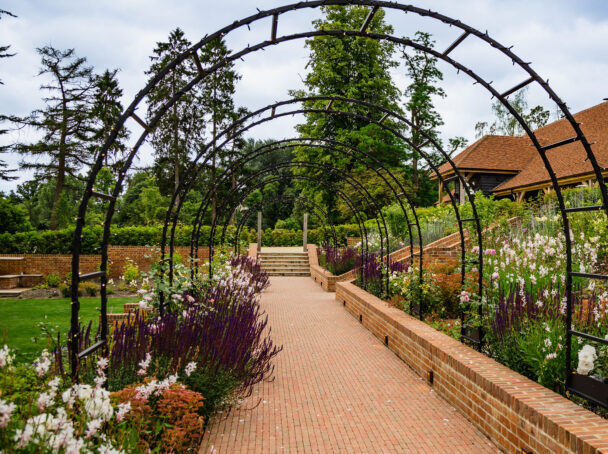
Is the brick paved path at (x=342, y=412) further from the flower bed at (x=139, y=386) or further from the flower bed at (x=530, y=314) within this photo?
the flower bed at (x=530, y=314)

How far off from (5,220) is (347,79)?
64.5 ft

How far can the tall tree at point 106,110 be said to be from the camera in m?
26.8

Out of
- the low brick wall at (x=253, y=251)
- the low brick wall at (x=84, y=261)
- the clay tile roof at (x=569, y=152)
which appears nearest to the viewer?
the clay tile roof at (x=569, y=152)

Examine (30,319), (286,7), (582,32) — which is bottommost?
(30,319)

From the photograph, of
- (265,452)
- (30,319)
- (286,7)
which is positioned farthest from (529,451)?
(30,319)

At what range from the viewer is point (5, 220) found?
1911 centimetres

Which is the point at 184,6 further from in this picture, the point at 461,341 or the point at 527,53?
the point at 461,341

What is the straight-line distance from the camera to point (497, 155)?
885 inches

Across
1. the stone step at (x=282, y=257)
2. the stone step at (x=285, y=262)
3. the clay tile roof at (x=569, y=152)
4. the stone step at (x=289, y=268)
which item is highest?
the clay tile roof at (x=569, y=152)

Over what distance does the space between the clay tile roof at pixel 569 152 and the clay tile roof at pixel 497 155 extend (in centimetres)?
68

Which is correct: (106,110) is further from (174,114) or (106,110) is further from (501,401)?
(501,401)

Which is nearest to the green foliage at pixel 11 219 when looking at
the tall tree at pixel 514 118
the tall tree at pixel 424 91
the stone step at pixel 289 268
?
the stone step at pixel 289 268

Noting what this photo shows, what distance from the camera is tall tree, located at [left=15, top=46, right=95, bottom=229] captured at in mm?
25531

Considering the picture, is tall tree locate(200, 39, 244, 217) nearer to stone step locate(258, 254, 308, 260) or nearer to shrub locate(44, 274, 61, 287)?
stone step locate(258, 254, 308, 260)
